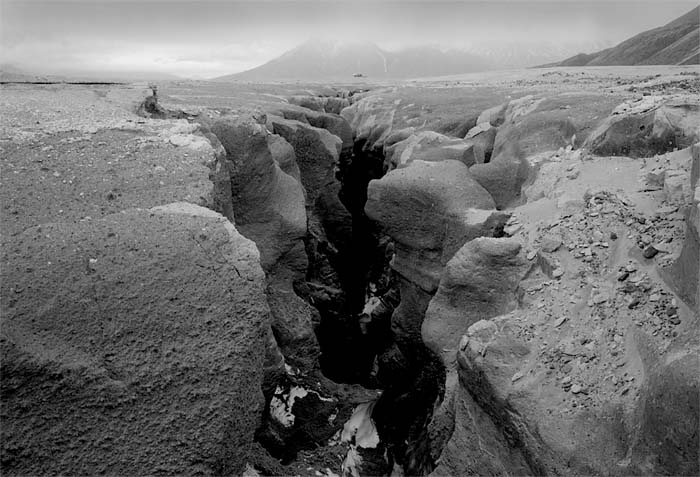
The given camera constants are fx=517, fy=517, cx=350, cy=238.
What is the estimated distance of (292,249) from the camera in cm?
1299

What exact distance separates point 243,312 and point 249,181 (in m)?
6.74

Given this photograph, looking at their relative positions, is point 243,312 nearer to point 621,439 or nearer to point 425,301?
point 621,439

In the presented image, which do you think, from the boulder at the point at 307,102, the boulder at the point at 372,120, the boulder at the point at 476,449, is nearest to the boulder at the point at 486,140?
the boulder at the point at 372,120

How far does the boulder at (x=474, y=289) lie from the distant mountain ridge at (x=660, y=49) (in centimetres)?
9278

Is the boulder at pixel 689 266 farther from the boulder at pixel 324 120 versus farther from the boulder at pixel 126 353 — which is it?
the boulder at pixel 324 120

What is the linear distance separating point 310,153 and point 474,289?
982 cm

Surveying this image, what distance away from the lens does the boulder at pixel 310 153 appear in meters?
16.8

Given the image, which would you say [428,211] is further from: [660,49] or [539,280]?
[660,49]

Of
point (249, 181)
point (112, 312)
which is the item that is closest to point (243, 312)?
point (112, 312)

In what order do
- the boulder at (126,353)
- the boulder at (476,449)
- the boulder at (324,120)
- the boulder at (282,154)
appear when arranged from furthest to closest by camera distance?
the boulder at (324,120) → the boulder at (282,154) → the boulder at (476,449) → the boulder at (126,353)

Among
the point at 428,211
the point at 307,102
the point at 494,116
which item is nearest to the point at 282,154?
the point at 428,211

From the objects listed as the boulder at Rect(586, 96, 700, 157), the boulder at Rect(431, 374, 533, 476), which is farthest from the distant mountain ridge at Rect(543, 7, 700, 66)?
the boulder at Rect(431, 374, 533, 476)

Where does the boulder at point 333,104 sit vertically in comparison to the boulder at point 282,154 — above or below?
below

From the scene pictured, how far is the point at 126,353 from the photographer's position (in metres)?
5.20
